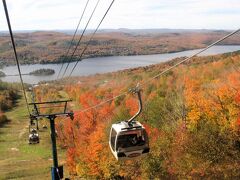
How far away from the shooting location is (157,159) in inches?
2018

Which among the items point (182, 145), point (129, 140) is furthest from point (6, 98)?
point (129, 140)

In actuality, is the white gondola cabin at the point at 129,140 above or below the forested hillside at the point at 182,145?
above

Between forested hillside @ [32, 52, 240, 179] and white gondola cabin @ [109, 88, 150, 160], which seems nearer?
white gondola cabin @ [109, 88, 150, 160]

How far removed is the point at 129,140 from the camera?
615 inches

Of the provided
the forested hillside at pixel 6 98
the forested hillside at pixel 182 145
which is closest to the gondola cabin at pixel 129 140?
the forested hillside at pixel 182 145

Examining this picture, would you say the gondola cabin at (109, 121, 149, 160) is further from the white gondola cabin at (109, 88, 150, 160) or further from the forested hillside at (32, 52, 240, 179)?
the forested hillside at (32, 52, 240, 179)

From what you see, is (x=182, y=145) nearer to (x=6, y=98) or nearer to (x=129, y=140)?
(x=129, y=140)

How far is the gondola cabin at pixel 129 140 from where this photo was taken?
Result: 15251 mm

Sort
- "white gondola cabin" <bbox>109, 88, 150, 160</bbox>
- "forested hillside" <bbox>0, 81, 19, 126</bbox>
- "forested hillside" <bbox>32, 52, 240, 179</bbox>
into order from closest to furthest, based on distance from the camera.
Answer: "white gondola cabin" <bbox>109, 88, 150, 160</bbox>
"forested hillside" <bbox>32, 52, 240, 179</bbox>
"forested hillside" <bbox>0, 81, 19, 126</bbox>

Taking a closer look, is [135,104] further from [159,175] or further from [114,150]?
[114,150]

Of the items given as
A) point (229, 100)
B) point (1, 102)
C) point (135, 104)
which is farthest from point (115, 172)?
point (1, 102)

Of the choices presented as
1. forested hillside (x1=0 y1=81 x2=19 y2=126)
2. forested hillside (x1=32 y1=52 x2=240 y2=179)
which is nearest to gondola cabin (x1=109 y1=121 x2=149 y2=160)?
forested hillside (x1=32 y1=52 x2=240 y2=179)

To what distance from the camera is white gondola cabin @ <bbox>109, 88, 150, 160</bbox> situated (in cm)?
1525

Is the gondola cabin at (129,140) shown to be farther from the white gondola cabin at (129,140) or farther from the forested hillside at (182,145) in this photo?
the forested hillside at (182,145)
